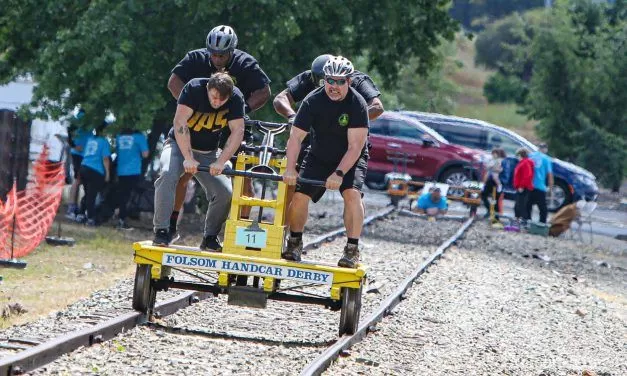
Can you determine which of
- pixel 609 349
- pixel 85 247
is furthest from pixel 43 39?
pixel 609 349

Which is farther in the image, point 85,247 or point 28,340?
point 85,247

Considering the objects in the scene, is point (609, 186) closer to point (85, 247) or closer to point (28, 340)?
point (85, 247)

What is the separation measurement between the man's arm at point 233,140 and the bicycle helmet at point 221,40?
73 cm

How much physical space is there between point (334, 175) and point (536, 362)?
225cm

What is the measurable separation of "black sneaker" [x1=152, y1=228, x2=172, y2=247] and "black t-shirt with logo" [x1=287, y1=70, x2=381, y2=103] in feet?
5.77

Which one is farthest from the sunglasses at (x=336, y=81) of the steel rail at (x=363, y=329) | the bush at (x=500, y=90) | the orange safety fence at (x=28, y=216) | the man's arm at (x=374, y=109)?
the bush at (x=500, y=90)

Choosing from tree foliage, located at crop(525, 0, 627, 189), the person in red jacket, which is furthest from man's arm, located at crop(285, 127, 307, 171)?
tree foliage, located at crop(525, 0, 627, 189)

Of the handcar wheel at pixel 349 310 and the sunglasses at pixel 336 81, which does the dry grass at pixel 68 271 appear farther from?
the sunglasses at pixel 336 81

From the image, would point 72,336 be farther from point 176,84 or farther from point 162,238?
point 176,84

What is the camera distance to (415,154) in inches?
1337

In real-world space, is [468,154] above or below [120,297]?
above

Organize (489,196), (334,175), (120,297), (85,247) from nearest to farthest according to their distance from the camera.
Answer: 1. (334,175)
2. (120,297)
3. (85,247)
4. (489,196)

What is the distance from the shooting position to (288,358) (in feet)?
33.1

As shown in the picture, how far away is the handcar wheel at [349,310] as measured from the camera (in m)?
10.9
